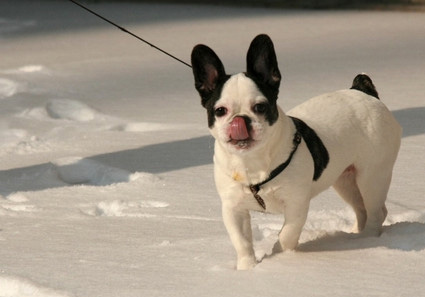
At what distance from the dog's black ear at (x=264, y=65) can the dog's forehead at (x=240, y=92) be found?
0.22 feet

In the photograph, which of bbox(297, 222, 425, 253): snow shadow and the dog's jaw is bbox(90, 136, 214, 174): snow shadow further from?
the dog's jaw

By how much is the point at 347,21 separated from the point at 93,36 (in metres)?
2.32

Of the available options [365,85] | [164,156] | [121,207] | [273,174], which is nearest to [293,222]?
[273,174]

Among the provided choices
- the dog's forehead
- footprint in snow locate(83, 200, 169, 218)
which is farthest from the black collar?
footprint in snow locate(83, 200, 169, 218)

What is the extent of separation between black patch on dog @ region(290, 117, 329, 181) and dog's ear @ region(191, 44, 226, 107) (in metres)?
0.37

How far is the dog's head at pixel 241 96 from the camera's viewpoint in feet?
12.1

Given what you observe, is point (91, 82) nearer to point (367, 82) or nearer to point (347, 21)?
point (347, 21)

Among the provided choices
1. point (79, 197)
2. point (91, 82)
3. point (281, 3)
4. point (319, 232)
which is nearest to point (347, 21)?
point (281, 3)

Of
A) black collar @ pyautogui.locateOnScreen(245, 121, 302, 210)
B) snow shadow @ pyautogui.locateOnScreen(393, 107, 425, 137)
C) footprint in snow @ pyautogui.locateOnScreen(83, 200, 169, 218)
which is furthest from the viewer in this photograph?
snow shadow @ pyautogui.locateOnScreen(393, 107, 425, 137)

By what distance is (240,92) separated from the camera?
3.75 m

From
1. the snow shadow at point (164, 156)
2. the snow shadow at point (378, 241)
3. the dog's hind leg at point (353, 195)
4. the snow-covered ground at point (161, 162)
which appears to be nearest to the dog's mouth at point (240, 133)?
the snow-covered ground at point (161, 162)

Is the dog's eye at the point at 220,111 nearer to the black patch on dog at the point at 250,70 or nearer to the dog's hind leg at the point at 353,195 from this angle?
the black patch on dog at the point at 250,70

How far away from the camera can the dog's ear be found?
12.6 ft

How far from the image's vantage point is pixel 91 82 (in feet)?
27.2
